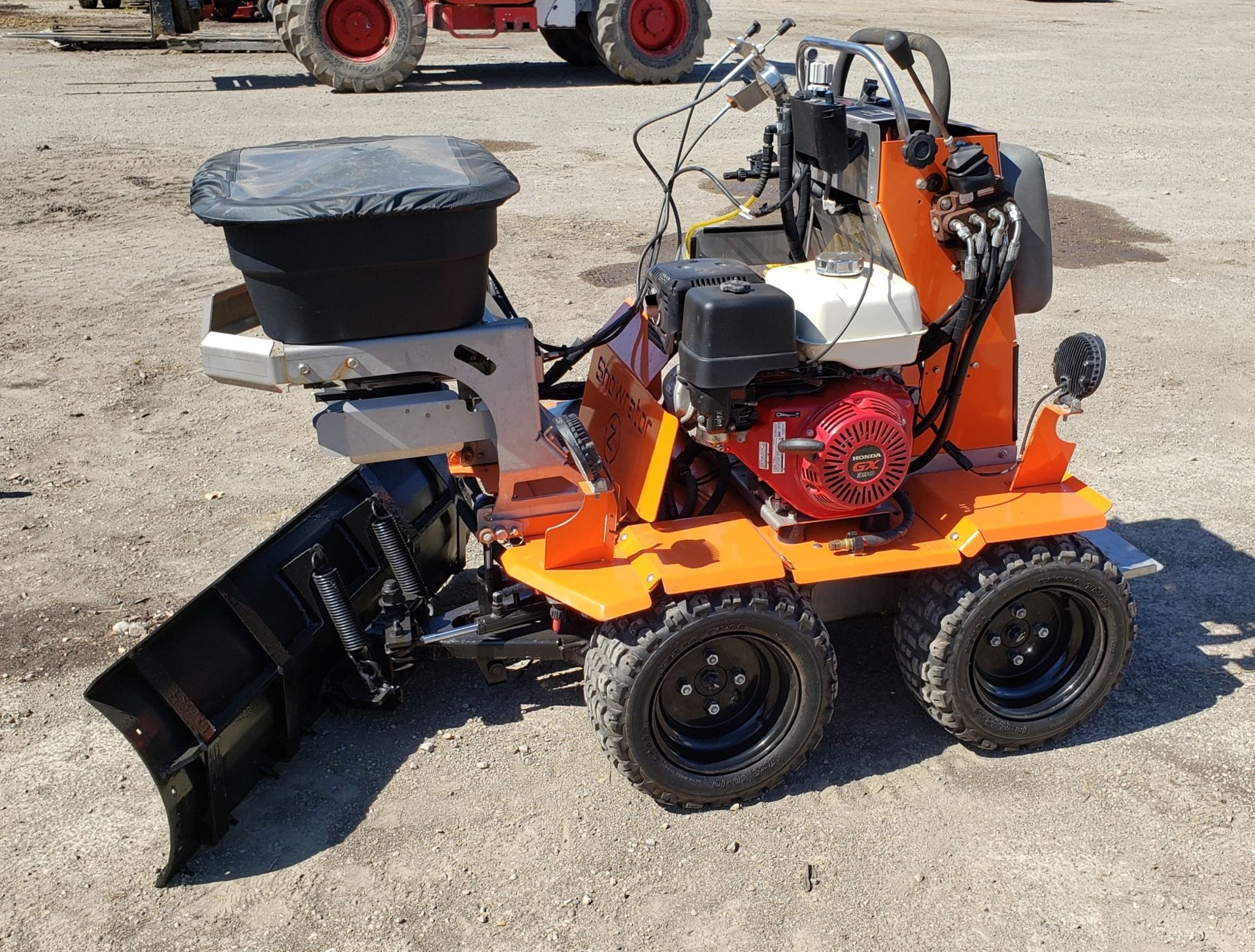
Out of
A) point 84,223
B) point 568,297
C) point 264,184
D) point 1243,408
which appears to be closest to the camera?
point 264,184

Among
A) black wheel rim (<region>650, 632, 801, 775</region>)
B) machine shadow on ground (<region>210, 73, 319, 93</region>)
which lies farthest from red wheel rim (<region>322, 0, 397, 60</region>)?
black wheel rim (<region>650, 632, 801, 775</region>)

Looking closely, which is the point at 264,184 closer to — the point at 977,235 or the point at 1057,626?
the point at 977,235

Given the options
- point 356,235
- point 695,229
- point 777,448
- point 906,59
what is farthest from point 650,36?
point 356,235

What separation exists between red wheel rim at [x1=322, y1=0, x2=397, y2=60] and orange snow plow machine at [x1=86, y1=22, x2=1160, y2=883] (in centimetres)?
1160

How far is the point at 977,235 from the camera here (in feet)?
11.4

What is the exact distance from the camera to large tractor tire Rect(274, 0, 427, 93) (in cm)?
1414

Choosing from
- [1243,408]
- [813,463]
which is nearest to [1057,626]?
[813,463]

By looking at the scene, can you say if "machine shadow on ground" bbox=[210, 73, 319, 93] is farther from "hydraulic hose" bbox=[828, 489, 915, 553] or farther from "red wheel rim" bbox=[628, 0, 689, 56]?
"hydraulic hose" bbox=[828, 489, 915, 553]

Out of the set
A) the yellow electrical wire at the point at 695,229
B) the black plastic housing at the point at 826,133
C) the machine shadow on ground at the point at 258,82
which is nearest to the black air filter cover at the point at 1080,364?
the black plastic housing at the point at 826,133

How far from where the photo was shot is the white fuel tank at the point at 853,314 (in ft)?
11.2

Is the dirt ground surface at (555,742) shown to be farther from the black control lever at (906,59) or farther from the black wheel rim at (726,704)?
the black control lever at (906,59)

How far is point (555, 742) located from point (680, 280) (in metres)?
1.63

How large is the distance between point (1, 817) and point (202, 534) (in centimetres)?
186

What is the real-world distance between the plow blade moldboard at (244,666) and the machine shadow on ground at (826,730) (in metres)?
0.10
